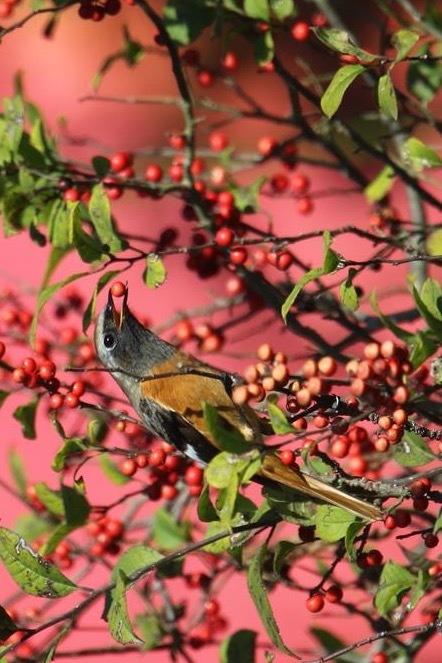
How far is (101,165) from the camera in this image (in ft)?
6.26

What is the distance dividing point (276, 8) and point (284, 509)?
0.87 m

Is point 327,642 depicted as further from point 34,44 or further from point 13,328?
point 34,44

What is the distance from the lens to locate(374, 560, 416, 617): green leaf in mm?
1578

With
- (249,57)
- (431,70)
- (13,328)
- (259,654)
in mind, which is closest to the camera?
(431,70)

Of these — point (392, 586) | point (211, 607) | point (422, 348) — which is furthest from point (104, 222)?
point (211, 607)

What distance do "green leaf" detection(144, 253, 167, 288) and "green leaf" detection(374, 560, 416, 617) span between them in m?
0.52

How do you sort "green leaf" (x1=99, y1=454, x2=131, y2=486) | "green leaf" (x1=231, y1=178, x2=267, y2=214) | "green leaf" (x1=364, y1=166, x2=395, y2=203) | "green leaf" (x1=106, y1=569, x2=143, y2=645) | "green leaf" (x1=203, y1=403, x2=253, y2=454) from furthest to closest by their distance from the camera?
1. "green leaf" (x1=99, y1=454, x2=131, y2=486)
2. "green leaf" (x1=364, y1=166, x2=395, y2=203)
3. "green leaf" (x1=231, y1=178, x2=267, y2=214)
4. "green leaf" (x1=106, y1=569, x2=143, y2=645)
5. "green leaf" (x1=203, y1=403, x2=253, y2=454)

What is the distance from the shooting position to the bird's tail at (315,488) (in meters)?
1.52

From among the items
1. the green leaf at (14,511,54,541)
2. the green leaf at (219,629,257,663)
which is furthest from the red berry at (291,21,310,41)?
the green leaf at (14,511,54,541)

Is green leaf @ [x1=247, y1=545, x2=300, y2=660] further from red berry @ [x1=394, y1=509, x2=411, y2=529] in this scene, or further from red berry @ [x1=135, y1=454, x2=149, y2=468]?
red berry @ [x1=135, y1=454, x2=149, y2=468]

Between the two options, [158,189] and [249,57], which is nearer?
[158,189]

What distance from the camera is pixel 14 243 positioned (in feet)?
13.1

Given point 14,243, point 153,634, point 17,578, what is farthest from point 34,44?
point 17,578

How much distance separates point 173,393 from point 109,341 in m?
0.22
